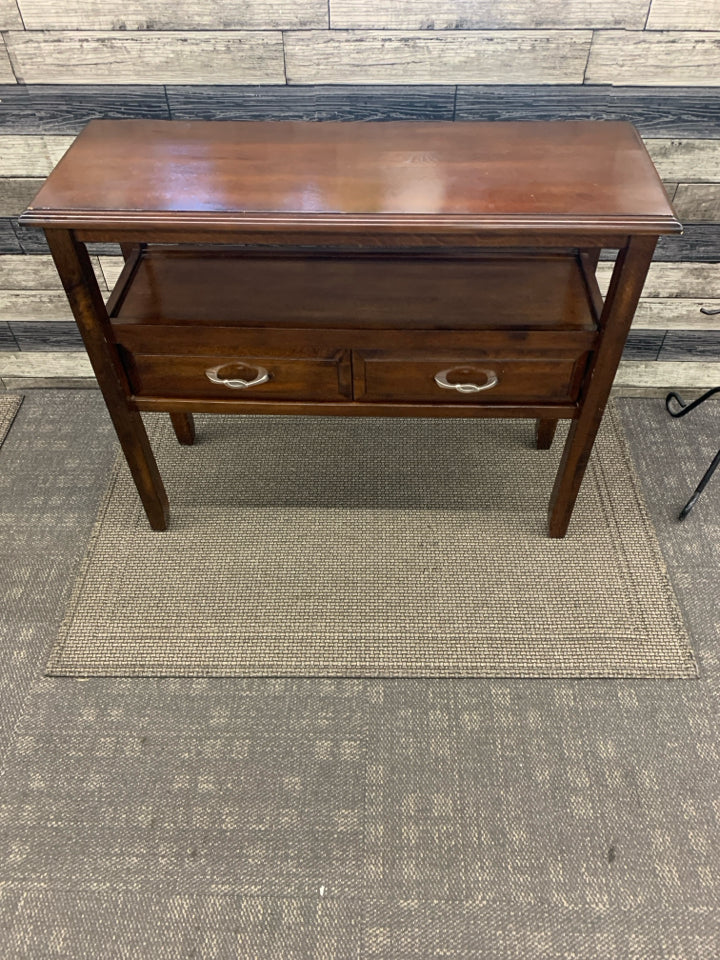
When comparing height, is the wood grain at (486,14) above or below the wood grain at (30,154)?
above

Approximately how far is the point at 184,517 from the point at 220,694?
0.46 meters

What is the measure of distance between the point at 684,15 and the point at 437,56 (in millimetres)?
452

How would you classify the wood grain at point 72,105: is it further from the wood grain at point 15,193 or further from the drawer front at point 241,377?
the drawer front at point 241,377

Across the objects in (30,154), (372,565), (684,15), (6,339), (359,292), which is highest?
(684,15)

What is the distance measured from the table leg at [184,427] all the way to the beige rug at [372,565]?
0.03 metres

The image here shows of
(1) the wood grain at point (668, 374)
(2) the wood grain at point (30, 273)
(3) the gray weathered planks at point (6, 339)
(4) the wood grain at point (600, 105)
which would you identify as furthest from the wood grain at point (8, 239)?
(1) the wood grain at point (668, 374)

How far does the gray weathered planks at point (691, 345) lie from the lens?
1.81 meters

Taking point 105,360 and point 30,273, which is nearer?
point 105,360

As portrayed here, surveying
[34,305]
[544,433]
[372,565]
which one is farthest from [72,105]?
[544,433]

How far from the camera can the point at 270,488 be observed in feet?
5.67

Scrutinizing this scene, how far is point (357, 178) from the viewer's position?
1.16 meters

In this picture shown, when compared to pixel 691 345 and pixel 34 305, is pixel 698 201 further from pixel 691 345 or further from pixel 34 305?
pixel 34 305

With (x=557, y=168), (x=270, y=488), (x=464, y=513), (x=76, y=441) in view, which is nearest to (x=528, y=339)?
(x=557, y=168)

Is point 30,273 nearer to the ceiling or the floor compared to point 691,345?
nearer to the ceiling
